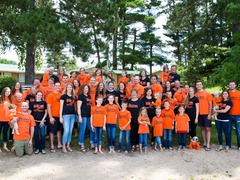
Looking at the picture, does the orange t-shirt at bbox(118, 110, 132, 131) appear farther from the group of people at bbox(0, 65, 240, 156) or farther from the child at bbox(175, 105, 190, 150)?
the child at bbox(175, 105, 190, 150)

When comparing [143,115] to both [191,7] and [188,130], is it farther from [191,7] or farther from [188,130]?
[191,7]

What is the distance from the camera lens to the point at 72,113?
24.5ft

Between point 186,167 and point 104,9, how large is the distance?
8.81 m

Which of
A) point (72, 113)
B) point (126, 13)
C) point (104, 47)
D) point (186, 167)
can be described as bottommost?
point (186, 167)

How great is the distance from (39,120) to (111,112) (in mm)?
1950

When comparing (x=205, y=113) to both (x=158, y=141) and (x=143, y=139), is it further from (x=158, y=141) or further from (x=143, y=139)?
(x=143, y=139)

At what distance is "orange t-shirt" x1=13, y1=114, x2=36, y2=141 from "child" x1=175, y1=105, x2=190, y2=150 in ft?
13.1

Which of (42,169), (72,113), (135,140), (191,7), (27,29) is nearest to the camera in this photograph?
(42,169)

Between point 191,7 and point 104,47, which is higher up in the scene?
point 191,7

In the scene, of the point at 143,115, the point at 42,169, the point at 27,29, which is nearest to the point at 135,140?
the point at 143,115

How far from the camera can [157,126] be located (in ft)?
25.9

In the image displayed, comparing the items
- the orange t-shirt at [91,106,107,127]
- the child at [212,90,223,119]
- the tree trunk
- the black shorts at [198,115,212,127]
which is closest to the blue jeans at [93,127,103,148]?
the orange t-shirt at [91,106,107,127]

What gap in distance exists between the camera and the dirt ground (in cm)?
597

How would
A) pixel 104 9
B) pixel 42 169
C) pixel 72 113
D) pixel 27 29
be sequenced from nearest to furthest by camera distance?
pixel 42 169 < pixel 72 113 < pixel 27 29 < pixel 104 9
